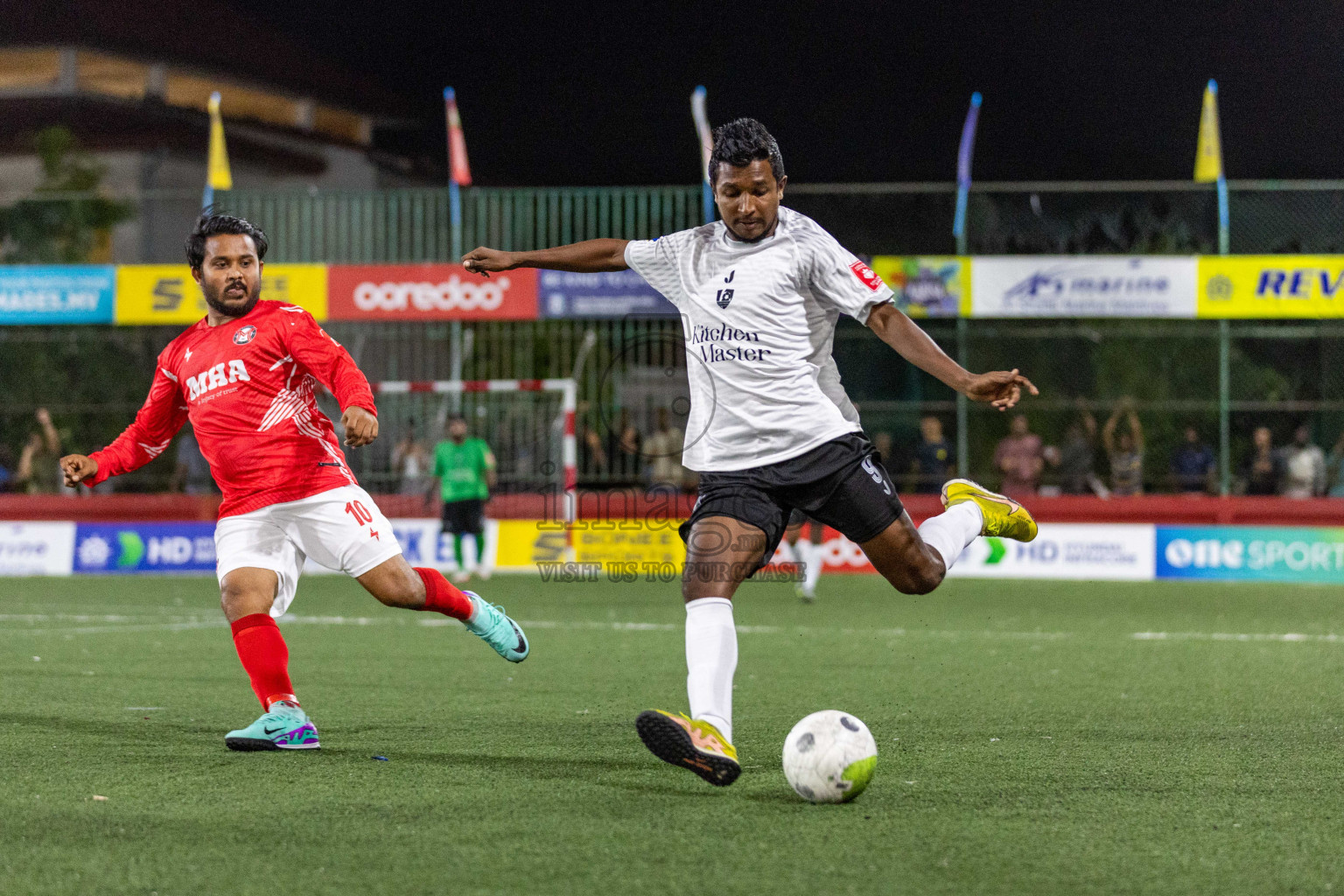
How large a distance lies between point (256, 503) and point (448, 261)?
15299 mm

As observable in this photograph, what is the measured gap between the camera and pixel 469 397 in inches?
783

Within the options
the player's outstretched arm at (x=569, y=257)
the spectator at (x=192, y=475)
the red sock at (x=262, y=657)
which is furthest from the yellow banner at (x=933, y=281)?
the red sock at (x=262, y=657)

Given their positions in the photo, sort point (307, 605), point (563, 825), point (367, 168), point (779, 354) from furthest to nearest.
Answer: point (367, 168) < point (307, 605) < point (779, 354) < point (563, 825)

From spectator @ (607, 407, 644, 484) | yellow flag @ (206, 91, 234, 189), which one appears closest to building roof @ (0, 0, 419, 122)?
yellow flag @ (206, 91, 234, 189)

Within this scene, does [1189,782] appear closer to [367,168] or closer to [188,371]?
[188,371]

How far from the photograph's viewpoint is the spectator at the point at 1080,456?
1972cm

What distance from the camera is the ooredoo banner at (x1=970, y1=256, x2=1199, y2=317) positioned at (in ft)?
63.5

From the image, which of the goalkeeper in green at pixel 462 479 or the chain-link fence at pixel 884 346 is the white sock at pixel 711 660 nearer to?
the goalkeeper in green at pixel 462 479

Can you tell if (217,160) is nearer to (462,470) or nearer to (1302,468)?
(462,470)

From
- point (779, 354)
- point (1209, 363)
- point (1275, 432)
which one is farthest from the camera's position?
point (1209, 363)

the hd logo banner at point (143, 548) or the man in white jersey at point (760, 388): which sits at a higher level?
the man in white jersey at point (760, 388)

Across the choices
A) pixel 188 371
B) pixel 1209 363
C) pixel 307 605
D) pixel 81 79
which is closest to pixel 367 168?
pixel 81 79

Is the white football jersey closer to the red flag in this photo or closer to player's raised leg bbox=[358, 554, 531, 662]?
player's raised leg bbox=[358, 554, 531, 662]

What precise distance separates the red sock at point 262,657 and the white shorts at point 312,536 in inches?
6.3
